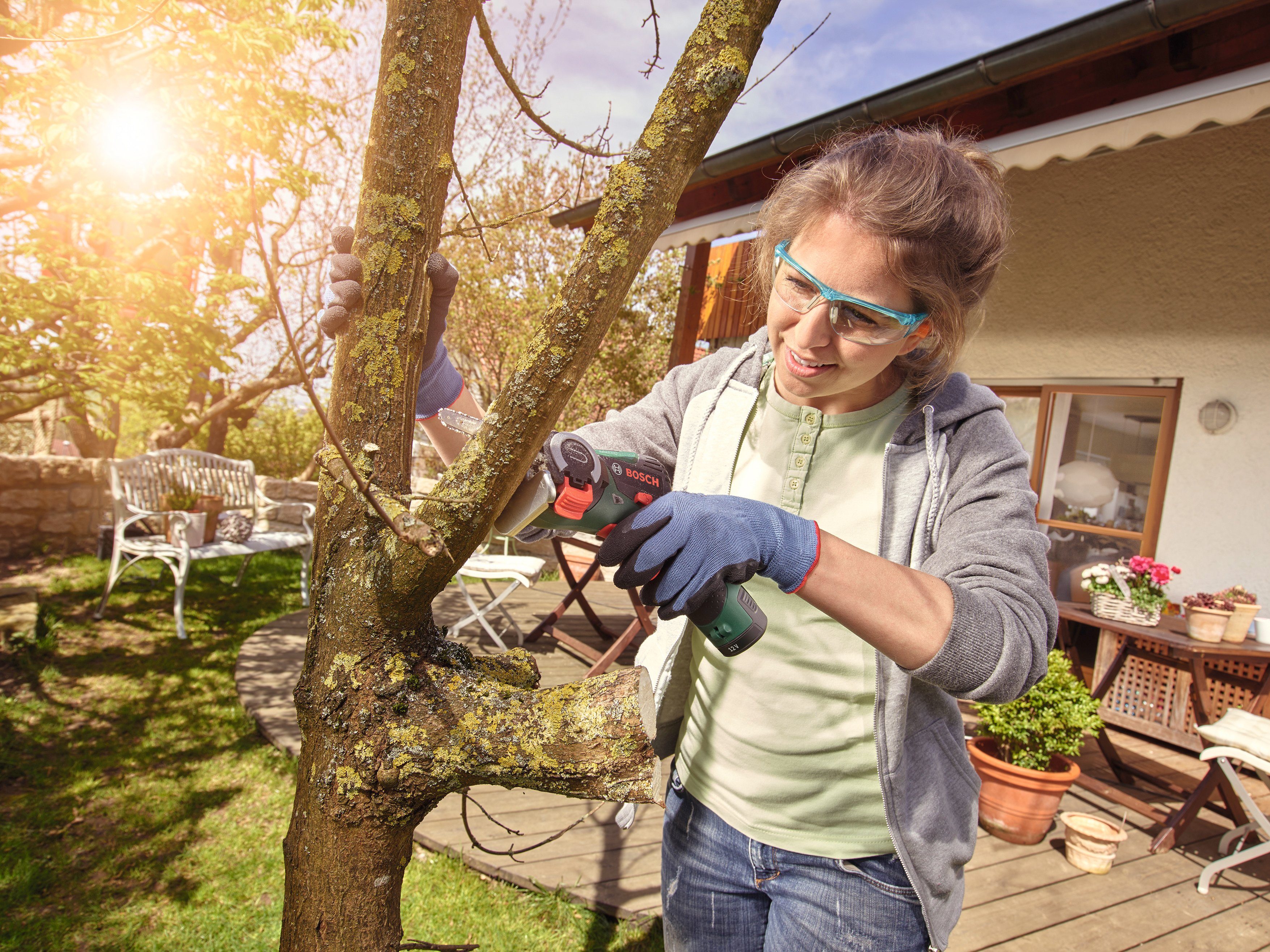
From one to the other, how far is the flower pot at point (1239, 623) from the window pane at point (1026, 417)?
5.62ft

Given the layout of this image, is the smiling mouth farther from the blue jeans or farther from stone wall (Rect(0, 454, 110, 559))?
stone wall (Rect(0, 454, 110, 559))

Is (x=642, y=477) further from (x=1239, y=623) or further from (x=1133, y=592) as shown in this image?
(x=1239, y=623)

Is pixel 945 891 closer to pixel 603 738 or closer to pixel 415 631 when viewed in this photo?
pixel 603 738

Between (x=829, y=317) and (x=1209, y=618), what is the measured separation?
3620mm

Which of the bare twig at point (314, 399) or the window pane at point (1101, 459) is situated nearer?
the bare twig at point (314, 399)

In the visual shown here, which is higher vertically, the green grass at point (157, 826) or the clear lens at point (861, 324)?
the clear lens at point (861, 324)

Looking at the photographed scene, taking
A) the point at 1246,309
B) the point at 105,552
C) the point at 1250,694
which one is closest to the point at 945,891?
the point at 1250,694

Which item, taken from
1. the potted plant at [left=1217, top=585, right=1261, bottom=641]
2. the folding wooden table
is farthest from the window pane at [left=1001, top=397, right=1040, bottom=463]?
the folding wooden table

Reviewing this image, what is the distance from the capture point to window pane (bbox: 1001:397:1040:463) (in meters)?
5.12

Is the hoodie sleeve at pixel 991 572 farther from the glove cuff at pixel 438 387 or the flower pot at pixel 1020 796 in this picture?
the flower pot at pixel 1020 796

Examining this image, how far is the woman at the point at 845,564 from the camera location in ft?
3.15

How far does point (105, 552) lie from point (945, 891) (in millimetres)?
7417

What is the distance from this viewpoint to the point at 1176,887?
2.76 metres

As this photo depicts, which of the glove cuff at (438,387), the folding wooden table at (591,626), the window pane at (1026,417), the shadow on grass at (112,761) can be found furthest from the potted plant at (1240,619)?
the shadow on grass at (112,761)
